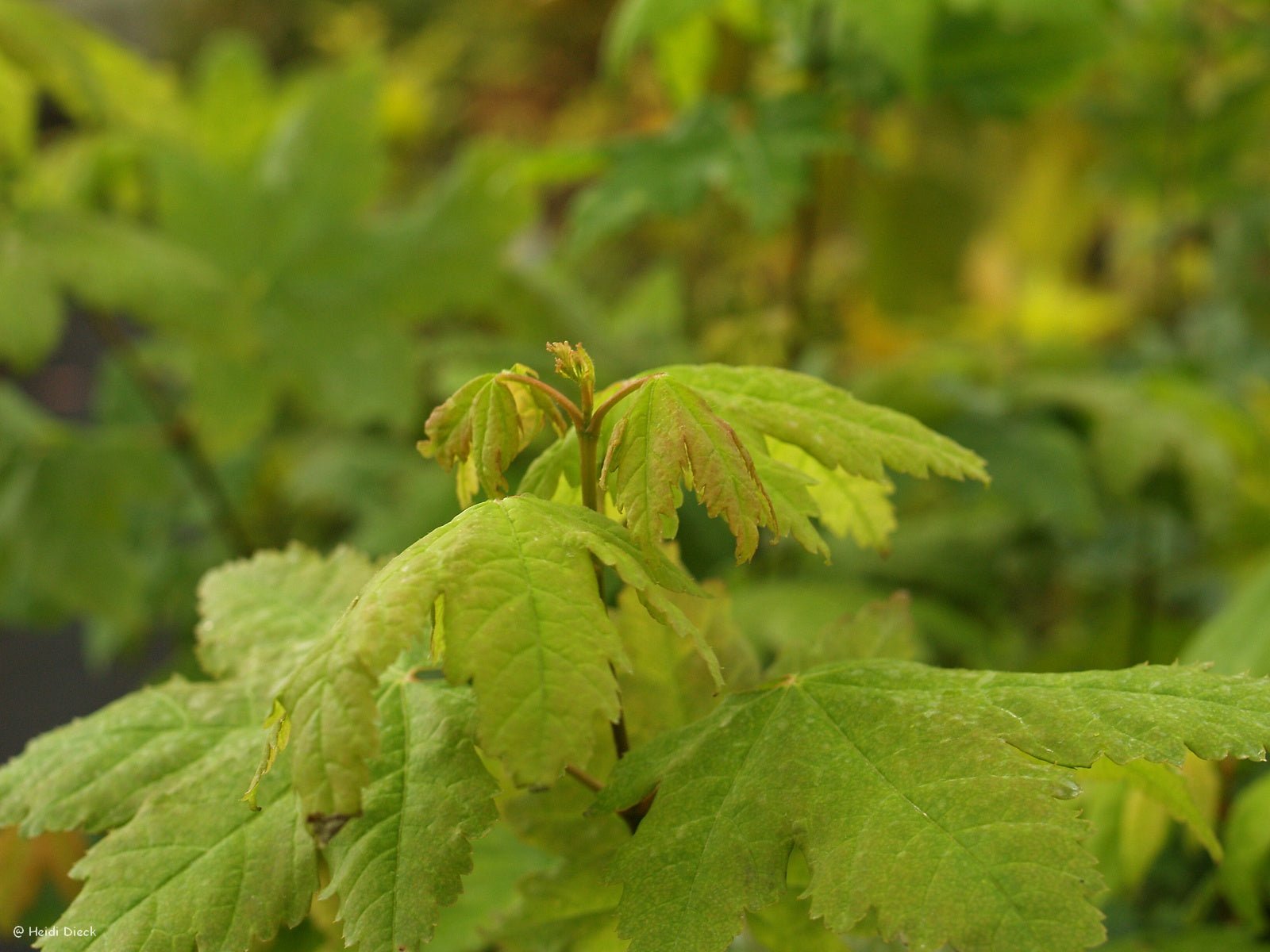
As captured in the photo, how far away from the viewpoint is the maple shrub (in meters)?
0.37

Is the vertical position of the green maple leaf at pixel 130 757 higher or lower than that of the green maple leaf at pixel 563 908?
higher

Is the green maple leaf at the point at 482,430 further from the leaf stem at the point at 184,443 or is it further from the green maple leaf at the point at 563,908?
the leaf stem at the point at 184,443

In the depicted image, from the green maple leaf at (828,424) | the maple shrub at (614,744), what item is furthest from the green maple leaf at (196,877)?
the green maple leaf at (828,424)

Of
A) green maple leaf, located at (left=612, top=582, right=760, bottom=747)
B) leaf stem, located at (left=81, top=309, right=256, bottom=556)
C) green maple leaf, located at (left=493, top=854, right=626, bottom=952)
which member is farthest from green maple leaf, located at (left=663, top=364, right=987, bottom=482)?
leaf stem, located at (left=81, top=309, right=256, bottom=556)

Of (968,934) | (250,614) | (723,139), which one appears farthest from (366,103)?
(968,934)

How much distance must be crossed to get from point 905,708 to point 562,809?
18 centimetres

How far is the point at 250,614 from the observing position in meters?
0.54

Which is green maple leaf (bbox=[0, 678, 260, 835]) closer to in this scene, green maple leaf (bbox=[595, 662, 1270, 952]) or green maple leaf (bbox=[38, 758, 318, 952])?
green maple leaf (bbox=[38, 758, 318, 952])

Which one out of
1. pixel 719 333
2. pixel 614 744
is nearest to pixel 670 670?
pixel 614 744

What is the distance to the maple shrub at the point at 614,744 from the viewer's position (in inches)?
14.5

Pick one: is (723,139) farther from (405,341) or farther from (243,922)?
(243,922)

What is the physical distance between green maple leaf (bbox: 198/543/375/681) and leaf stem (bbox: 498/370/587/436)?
0.16 metres

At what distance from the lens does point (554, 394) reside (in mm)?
442

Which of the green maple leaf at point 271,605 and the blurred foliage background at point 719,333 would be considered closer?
the green maple leaf at point 271,605
